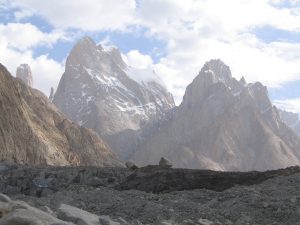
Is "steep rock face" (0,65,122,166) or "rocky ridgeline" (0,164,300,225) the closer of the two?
"rocky ridgeline" (0,164,300,225)

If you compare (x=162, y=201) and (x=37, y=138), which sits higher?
(x=37, y=138)

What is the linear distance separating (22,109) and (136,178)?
170ft

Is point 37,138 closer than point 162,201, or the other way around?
point 162,201

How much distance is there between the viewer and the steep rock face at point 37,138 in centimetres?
6719

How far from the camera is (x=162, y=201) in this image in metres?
18.3

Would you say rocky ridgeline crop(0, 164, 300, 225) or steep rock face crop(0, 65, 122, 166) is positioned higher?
steep rock face crop(0, 65, 122, 166)

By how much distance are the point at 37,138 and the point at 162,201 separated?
59070 millimetres

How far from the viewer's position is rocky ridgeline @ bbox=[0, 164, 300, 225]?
1259 centimetres

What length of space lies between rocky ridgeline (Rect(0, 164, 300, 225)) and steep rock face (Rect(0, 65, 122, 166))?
33441 millimetres

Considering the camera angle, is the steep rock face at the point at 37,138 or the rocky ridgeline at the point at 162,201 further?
the steep rock face at the point at 37,138

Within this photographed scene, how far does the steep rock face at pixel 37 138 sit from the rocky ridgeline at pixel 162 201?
110 feet

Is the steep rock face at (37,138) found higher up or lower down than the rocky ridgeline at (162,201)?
higher up

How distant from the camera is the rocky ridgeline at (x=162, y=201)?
12585 mm

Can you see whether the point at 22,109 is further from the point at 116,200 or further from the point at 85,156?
the point at 116,200
